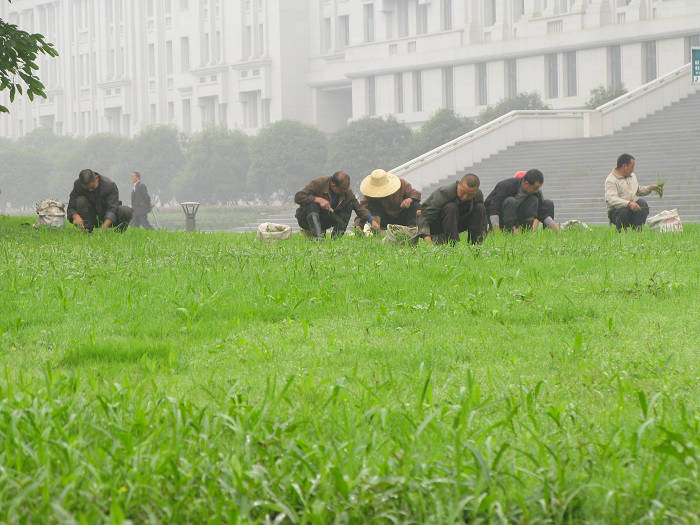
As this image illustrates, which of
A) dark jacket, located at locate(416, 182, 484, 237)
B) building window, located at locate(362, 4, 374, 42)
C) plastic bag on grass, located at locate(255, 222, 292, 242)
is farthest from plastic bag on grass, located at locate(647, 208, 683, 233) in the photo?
building window, located at locate(362, 4, 374, 42)

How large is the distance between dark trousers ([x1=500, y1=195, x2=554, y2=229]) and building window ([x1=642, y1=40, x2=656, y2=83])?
43.3 metres

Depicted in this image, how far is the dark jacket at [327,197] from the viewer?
491 inches

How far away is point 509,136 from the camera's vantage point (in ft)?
104

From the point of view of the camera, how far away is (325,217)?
12742 mm

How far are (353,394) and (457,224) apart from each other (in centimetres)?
699

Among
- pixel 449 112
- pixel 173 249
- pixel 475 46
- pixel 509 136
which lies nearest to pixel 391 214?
pixel 173 249

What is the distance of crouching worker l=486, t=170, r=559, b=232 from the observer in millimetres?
12750

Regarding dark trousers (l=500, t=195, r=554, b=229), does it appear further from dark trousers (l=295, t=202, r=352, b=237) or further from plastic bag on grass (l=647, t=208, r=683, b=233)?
dark trousers (l=295, t=202, r=352, b=237)

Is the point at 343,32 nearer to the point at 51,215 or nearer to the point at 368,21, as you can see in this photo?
the point at 368,21

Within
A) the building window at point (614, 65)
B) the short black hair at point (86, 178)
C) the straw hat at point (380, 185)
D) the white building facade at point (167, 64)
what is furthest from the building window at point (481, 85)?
the short black hair at point (86, 178)

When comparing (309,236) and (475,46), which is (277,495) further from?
(475,46)

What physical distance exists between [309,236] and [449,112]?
3608cm

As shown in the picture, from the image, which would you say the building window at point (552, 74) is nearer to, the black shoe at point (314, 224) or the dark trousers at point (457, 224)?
the black shoe at point (314, 224)

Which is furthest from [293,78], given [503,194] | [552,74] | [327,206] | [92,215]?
[327,206]
